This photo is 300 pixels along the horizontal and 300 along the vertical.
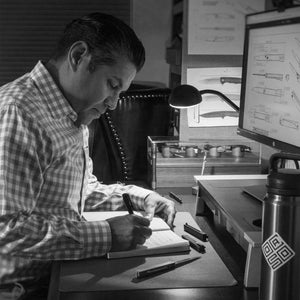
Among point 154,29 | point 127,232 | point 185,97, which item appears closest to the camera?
point 127,232

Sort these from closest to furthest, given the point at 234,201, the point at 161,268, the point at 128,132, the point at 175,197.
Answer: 1. the point at 161,268
2. the point at 234,201
3. the point at 175,197
4. the point at 128,132

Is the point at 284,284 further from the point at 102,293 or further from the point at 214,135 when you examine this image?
the point at 214,135

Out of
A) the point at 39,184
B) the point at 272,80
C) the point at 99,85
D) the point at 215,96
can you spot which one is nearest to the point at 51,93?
the point at 99,85

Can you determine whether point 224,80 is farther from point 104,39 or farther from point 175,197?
point 104,39

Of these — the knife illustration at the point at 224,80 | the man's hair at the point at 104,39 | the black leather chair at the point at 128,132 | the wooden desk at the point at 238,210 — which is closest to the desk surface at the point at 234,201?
the wooden desk at the point at 238,210

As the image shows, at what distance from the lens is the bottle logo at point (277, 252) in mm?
868

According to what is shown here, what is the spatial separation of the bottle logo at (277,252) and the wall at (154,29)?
2.45m

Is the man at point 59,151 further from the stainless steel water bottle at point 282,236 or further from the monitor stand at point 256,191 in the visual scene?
the stainless steel water bottle at point 282,236

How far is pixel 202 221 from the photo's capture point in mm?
1604

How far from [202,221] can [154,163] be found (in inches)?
17.7

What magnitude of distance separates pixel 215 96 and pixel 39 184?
1102 mm

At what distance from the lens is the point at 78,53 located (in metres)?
1.34

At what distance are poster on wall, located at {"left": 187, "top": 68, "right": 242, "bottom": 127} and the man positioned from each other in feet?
2.57

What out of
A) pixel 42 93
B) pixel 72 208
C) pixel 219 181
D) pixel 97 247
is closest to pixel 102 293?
pixel 97 247
